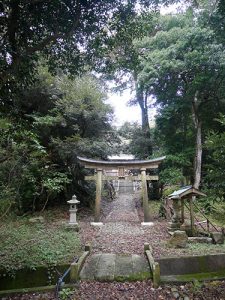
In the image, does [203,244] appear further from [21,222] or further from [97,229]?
[21,222]

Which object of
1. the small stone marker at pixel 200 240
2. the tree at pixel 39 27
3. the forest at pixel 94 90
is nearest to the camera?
the tree at pixel 39 27

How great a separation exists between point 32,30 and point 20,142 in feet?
9.95

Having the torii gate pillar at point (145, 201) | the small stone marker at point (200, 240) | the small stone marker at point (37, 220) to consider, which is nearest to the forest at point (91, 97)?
the small stone marker at point (37, 220)

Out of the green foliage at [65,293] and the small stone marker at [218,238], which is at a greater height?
the small stone marker at [218,238]

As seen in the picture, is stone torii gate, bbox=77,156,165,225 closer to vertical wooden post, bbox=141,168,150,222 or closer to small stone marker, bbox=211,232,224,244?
vertical wooden post, bbox=141,168,150,222

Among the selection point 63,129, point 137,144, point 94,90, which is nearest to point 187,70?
point 94,90

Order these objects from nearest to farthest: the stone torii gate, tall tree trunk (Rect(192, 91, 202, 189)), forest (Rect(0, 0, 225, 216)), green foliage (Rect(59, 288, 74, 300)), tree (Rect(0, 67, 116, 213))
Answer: green foliage (Rect(59, 288, 74, 300)), forest (Rect(0, 0, 225, 216)), the stone torii gate, tree (Rect(0, 67, 116, 213)), tall tree trunk (Rect(192, 91, 202, 189))

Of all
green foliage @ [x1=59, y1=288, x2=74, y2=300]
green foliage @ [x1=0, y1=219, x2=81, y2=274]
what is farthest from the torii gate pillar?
green foliage @ [x1=59, y1=288, x2=74, y2=300]

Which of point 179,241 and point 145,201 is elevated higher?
point 145,201

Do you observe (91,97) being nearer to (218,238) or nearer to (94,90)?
(94,90)

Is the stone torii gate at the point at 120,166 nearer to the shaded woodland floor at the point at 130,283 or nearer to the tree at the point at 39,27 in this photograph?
the shaded woodland floor at the point at 130,283

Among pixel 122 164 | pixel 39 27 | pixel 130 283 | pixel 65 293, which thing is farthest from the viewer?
pixel 122 164

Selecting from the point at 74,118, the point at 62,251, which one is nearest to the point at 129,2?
the point at 62,251

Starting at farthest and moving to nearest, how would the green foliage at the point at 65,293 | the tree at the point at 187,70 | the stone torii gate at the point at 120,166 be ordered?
the tree at the point at 187,70, the stone torii gate at the point at 120,166, the green foliage at the point at 65,293
